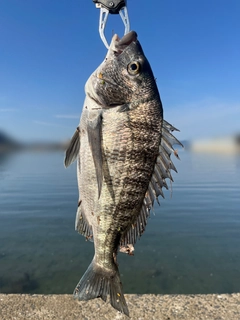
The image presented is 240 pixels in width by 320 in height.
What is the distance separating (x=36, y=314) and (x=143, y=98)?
321 centimetres

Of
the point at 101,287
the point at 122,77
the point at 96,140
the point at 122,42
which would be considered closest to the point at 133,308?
the point at 101,287

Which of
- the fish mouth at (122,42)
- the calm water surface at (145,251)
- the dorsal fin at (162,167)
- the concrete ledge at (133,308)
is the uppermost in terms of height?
the fish mouth at (122,42)

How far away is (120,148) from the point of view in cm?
237

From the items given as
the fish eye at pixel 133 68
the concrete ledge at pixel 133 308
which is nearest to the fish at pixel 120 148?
the fish eye at pixel 133 68

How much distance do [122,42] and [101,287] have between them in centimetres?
211

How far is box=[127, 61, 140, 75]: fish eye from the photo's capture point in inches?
97.8

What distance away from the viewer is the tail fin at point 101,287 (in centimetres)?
263

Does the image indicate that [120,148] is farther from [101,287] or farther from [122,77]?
[101,287]

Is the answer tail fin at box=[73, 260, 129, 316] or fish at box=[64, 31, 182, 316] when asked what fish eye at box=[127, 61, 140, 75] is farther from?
tail fin at box=[73, 260, 129, 316]

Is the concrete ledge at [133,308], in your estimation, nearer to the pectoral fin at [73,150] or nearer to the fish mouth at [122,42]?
the pectoral fin at [73,150]

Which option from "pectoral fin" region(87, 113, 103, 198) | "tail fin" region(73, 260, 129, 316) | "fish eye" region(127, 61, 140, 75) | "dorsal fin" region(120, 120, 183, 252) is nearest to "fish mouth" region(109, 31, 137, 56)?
"fish eye" region(127, 61, 140, 75)

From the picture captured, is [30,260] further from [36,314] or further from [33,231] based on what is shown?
[36,314]

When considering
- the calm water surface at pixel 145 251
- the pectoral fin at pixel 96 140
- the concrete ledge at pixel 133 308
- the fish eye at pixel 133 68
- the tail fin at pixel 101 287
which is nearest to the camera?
the pectoral fin at pixel 96 140

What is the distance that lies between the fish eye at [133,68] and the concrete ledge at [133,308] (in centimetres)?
309
